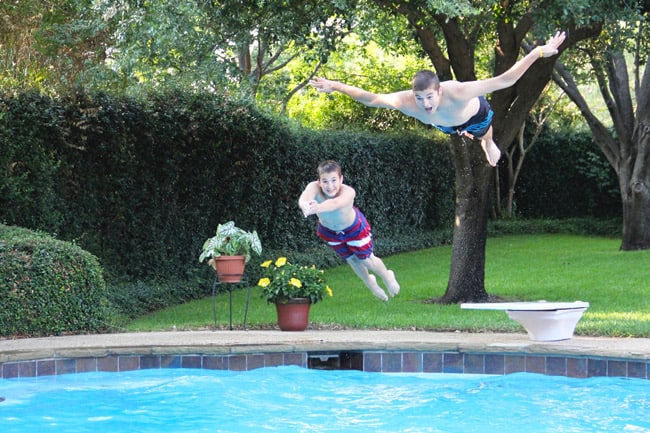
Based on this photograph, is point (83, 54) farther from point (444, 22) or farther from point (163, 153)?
point (444, 22)

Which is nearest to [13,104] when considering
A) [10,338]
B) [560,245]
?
[10,338]

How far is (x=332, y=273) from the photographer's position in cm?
1697

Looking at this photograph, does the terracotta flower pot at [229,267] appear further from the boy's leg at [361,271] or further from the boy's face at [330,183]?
the boy's face at [330,183]

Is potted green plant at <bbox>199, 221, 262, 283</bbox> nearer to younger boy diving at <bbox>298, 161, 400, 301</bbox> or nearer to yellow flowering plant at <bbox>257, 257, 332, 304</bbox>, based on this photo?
yellow flowering plant at <bbox>257, 257, 332, 304</bbox>

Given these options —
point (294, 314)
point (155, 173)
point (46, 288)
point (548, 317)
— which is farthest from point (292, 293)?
point (155, 173)

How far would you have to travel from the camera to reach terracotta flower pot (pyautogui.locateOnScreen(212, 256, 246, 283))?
10266 mm

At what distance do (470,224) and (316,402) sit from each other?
500cm

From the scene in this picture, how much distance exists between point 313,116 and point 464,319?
15.4m

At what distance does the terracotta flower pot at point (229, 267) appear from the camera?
10.3 metres

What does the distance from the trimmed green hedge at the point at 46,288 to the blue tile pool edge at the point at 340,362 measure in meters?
1.29

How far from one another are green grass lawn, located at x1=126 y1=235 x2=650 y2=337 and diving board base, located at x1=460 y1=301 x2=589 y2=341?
1.00 m

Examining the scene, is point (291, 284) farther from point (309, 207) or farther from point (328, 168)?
point (309, 207)

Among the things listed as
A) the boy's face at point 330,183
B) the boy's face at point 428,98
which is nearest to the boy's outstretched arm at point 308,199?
the boy's face at point 330,183

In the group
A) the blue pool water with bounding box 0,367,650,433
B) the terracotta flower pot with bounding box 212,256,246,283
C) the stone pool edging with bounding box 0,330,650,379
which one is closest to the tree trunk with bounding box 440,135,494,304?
the terracotta flower pot with bounding box 212,256,246,283
